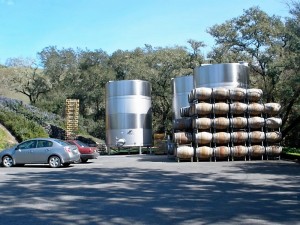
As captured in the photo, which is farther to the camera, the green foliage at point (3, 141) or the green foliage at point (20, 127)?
the green foliage at point (20, 127)

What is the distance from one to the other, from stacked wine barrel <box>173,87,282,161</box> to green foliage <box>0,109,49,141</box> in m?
16.8

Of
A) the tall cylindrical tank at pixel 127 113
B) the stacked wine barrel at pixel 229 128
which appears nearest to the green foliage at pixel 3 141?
the tall cylindrical tank at pixel 127 113

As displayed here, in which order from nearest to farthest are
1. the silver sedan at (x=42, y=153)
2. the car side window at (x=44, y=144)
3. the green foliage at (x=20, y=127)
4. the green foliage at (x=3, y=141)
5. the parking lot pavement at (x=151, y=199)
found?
the parking lot pavement at (x=151, y=199), the silver sedan at (x=42, y=153), the car side window at (x=44, y=144), the green foliage at (x=3, y=141), the green foliage at (x=20, y=127)

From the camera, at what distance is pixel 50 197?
1064cm

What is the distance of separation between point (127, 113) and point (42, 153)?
17516 millimetres

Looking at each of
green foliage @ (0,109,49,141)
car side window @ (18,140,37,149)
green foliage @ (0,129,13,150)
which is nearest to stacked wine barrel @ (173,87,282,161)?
car side window @ (18,140,37,149)

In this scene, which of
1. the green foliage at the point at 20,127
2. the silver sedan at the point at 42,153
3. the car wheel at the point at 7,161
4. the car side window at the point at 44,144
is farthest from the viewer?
the green foliage at the point at 20,127

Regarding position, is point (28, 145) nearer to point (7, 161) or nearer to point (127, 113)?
point (7, 161)

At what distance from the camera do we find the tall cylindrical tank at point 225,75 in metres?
27.9

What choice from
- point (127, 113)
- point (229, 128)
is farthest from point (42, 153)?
point (127, 113)

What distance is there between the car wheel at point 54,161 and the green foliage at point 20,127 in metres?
16.5

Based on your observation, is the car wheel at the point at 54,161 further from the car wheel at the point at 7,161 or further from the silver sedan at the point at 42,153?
the car wheel at the point at 7,161

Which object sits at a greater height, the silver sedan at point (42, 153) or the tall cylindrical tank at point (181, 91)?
the tall cylindrical tank at point (181, 91)

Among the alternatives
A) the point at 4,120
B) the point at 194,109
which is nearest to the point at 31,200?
the point at 194,109
